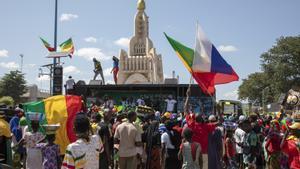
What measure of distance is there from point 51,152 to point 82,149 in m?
1.82

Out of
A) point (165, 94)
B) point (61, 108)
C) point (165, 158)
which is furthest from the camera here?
point (165, 94)

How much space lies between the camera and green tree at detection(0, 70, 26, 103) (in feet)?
200

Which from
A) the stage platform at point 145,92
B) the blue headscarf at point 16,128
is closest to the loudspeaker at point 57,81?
the blue headscarf at point 16,128

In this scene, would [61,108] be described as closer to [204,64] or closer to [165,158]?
[165,158]

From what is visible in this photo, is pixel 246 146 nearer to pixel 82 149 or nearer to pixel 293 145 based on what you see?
pixel 293 145

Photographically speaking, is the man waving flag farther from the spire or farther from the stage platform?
the spire

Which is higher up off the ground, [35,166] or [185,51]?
[185,51]

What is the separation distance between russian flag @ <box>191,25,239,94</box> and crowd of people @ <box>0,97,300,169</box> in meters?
1.09

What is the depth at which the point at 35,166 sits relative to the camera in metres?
7.23

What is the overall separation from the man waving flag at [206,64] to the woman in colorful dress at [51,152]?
498 centimetres

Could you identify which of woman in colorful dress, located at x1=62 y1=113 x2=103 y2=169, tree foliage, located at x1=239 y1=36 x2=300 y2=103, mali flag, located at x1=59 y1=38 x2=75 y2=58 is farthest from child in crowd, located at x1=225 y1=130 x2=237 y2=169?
tree foliage, located at x1=239 y1=36 x2=300 y2=103

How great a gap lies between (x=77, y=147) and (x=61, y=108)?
224cm

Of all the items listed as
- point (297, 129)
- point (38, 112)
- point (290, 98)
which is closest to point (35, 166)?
point (38, 112)

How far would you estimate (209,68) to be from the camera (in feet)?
36.6
